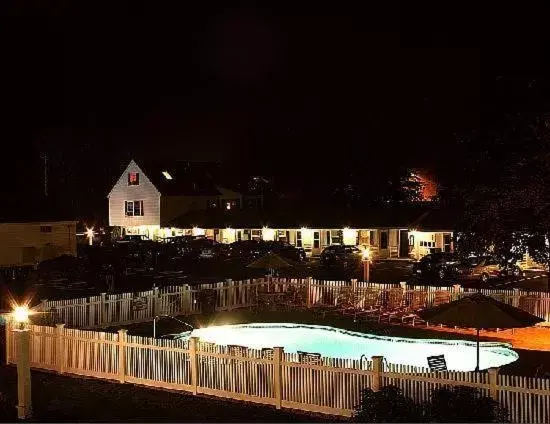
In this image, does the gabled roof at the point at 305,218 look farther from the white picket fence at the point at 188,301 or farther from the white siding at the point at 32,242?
the white picket fence at the point at 188,301

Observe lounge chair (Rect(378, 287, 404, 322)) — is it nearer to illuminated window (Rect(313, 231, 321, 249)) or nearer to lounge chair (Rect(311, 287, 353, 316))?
lounge chair (Rect(311, 287, 353, 316))

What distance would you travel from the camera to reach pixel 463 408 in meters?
12.1

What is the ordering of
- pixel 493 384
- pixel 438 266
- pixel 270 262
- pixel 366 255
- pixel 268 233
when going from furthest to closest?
pixel 268 233, pixel 438 266, pixel 366 255, pixel 270 262, pixel 493 384

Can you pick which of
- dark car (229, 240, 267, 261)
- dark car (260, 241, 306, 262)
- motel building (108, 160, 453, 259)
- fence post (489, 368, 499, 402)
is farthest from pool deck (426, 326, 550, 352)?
dark car (229, 240, 267, 261)

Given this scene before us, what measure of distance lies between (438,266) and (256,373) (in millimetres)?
27388

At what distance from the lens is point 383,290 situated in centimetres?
2647

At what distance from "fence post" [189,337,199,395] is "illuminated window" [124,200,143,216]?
59758 millimetres

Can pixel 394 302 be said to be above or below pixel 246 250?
below

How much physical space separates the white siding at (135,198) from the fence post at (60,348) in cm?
5491

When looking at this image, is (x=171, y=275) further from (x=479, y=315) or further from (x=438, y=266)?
(x=479, y=315)

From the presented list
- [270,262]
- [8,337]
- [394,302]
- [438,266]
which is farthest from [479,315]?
[438,266]

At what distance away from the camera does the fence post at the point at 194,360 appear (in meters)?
15.6

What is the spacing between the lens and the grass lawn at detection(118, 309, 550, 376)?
2064cm

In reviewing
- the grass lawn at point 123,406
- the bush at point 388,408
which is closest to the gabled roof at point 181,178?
the grass lawn at point 123,406
